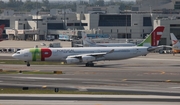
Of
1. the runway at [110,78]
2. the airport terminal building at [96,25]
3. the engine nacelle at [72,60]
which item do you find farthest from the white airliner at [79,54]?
the airport terminal building at [96,25]

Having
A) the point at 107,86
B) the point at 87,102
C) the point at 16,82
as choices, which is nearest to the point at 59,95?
the point at 87,102

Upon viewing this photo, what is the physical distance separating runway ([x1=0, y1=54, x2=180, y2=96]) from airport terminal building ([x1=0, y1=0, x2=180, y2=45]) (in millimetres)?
58470

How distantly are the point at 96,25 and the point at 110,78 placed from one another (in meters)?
105

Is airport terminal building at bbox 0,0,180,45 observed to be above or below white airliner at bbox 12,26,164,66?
above

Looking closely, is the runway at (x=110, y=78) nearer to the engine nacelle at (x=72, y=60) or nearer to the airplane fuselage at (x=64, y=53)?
the engine nacelle at (x=72, y=60)

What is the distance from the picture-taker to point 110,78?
61.6 m

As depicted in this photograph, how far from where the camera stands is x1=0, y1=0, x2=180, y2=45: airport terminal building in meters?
148

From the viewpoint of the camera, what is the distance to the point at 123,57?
8125 cm

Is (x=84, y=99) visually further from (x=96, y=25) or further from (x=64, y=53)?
(x=96, y=25)

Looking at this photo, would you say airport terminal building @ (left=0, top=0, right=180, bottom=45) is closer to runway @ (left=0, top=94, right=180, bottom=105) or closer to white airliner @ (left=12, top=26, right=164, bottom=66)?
white airliner @ (left=12, top=26, right=164, bottom=66)

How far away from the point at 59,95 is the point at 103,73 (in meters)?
23.4

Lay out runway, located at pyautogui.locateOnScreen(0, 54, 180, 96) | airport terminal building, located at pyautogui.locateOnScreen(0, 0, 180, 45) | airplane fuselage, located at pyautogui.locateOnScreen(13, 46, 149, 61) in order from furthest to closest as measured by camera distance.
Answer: airport terminal building, located at pyautogui.locateOnScreen(0, 0, 180, 45) < airplane fuselage, located at pyautogui.locateOnScreen(13, 46, 149, 61) < runway, located at pyautogui.locateOnScreen(0, 54, 180, 96)

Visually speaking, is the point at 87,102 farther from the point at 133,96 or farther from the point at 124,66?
the point at 124,66

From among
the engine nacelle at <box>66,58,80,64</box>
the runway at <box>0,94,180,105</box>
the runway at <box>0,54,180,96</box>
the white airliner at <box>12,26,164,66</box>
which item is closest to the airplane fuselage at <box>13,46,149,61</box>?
the white airliner at <box>12,26,164,66</box>
